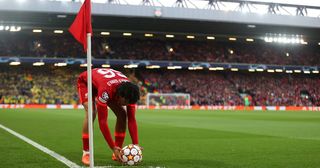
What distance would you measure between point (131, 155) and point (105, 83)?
3.84 ft

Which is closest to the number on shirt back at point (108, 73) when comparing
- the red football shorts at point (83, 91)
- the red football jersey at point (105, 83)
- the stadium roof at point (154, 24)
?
the red football jersey at point (105, 83)

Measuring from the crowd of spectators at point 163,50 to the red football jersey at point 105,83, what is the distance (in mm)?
51429

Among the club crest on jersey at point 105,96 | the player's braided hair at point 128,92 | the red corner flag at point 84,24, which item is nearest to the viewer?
the red corner flag at point 84,24

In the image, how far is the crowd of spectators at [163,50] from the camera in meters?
58.9

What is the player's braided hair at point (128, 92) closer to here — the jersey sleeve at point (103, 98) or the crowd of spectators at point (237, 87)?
the jersey sleeve at point (103, 98)

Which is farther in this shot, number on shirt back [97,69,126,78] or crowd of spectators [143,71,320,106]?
crowd of spectators [143,71,320,106]

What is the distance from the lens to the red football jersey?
23.3 feet

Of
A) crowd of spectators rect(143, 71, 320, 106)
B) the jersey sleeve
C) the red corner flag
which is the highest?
crowd of spectators rect(143, 71, 320, 106)

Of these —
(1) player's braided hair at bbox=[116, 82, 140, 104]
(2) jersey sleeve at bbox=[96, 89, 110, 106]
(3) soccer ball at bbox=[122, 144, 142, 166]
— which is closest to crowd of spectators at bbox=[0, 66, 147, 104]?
(3) soccer ball at bbox=[122, 144, 142, 166]

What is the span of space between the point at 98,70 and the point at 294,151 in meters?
4.51

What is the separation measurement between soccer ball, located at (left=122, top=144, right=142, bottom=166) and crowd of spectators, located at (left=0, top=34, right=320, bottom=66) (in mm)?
52199

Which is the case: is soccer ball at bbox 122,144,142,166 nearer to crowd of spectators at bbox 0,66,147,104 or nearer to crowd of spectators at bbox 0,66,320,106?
crowd of spectators at bbox 0,66,320,106

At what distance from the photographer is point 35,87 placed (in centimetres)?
5438

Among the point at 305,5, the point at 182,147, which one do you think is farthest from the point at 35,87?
the point at 182,147
